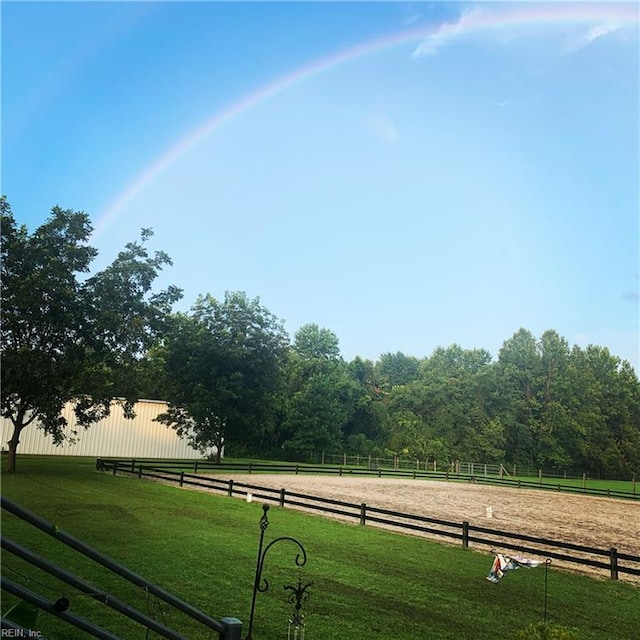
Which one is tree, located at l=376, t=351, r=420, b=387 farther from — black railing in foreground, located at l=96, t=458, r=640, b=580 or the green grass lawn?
the green grass lawn

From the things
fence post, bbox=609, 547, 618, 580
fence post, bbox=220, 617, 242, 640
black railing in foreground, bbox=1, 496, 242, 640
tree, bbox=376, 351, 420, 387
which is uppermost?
tree, bbox=376, 351, 420, 387

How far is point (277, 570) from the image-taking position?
1070 cm

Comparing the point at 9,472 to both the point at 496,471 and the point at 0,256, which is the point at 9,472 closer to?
the point at 0,256

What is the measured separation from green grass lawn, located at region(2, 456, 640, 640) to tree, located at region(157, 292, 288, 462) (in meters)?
27.3

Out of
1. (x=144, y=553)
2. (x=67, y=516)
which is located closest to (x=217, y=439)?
(x=67, y=516)

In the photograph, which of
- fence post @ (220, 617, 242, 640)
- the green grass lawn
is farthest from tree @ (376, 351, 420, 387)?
fence post @ (220, 617, 242, 640)

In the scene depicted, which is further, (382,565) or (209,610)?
(382,565)

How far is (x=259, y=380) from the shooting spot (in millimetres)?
46719

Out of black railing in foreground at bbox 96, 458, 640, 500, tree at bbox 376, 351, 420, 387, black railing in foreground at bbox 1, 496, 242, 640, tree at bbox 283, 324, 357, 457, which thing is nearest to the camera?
black railing in foreground at bbox 1, 496, 242, 640

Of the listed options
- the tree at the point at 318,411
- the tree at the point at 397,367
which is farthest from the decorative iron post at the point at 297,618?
the tree at the point at 397,367

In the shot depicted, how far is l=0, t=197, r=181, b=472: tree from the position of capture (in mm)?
24219

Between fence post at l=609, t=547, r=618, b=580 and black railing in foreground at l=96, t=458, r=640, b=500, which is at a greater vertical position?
fence post at l=609, t=547, r=618, b=580

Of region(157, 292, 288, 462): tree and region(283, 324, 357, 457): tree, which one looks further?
region(283, 324, 357, 457): tree

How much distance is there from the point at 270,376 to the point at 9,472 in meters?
23.6
